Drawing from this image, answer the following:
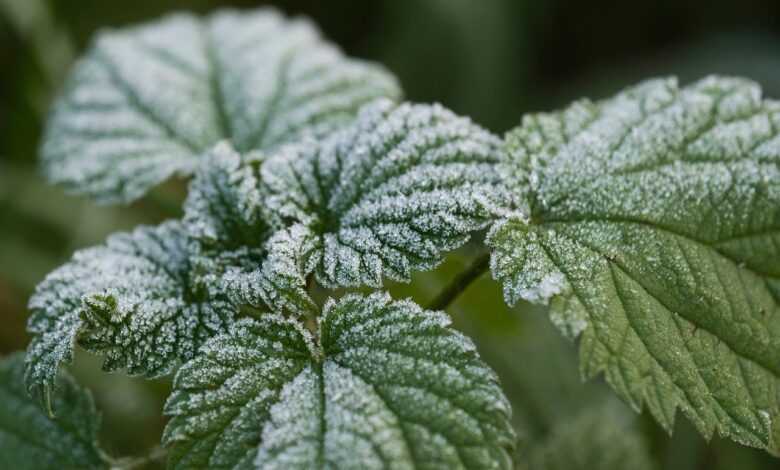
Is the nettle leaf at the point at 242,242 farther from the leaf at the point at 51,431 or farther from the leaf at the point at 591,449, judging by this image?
the leaf at the point at 591,449

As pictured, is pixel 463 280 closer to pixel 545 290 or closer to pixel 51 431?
pixel 545 290

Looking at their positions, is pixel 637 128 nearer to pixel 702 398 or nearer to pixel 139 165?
pixel 702 398

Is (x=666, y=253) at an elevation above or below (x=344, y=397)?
above

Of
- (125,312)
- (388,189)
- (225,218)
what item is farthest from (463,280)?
(125,312)

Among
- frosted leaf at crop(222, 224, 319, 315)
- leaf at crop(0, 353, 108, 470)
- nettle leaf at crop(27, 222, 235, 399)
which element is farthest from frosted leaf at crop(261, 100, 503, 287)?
leaf at crop(0, 353, 108, 470)

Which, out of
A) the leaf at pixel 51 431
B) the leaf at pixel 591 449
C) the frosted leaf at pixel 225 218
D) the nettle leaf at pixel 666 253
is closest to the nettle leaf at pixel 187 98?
the frosted leaf at pixel 225 218

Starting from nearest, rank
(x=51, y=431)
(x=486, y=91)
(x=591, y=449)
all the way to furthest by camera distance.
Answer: (x=51, y=431)
(x=591, y=449)
(x=486, y=91)

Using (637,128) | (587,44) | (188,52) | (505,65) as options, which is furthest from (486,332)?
(587,44)
